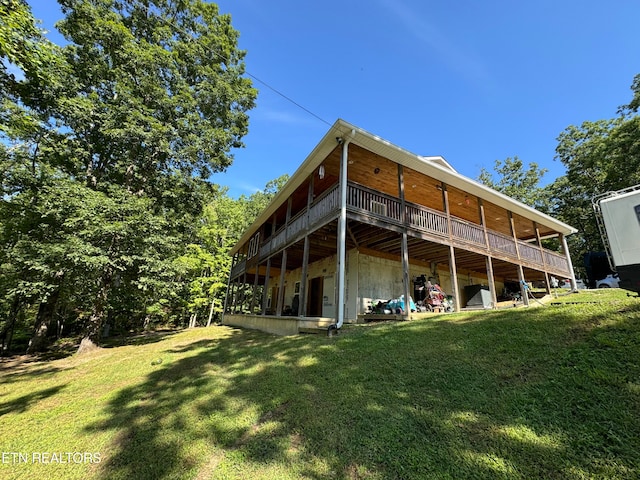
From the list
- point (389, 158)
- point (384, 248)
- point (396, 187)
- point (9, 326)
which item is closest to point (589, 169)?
point (396, 187)

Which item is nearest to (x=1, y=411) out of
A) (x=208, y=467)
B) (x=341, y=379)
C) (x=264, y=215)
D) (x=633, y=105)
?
(x=208, y=467)

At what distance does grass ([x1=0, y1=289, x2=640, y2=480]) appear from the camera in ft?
7.50

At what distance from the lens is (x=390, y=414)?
3057mm

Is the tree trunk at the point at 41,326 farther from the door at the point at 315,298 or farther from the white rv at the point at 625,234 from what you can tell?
the white rv at the point at 625,234

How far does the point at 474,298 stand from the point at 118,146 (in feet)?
59.6

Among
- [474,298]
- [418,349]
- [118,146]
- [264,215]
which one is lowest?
[418,349]

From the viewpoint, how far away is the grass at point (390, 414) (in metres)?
2.29

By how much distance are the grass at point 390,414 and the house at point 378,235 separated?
10.4ft

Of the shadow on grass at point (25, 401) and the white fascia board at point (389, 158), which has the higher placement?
the white fascia board at point (389, 158)

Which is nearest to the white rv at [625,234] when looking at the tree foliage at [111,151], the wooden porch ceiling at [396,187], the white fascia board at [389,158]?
the white fascia board at [389,158]

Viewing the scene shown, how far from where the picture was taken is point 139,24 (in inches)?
577

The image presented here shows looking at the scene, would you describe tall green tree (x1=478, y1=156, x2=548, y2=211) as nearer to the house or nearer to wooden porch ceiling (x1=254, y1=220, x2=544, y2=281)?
the house

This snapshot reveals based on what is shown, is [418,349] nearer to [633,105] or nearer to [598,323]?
[598,323]

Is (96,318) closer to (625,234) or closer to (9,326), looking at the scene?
(9,326)
